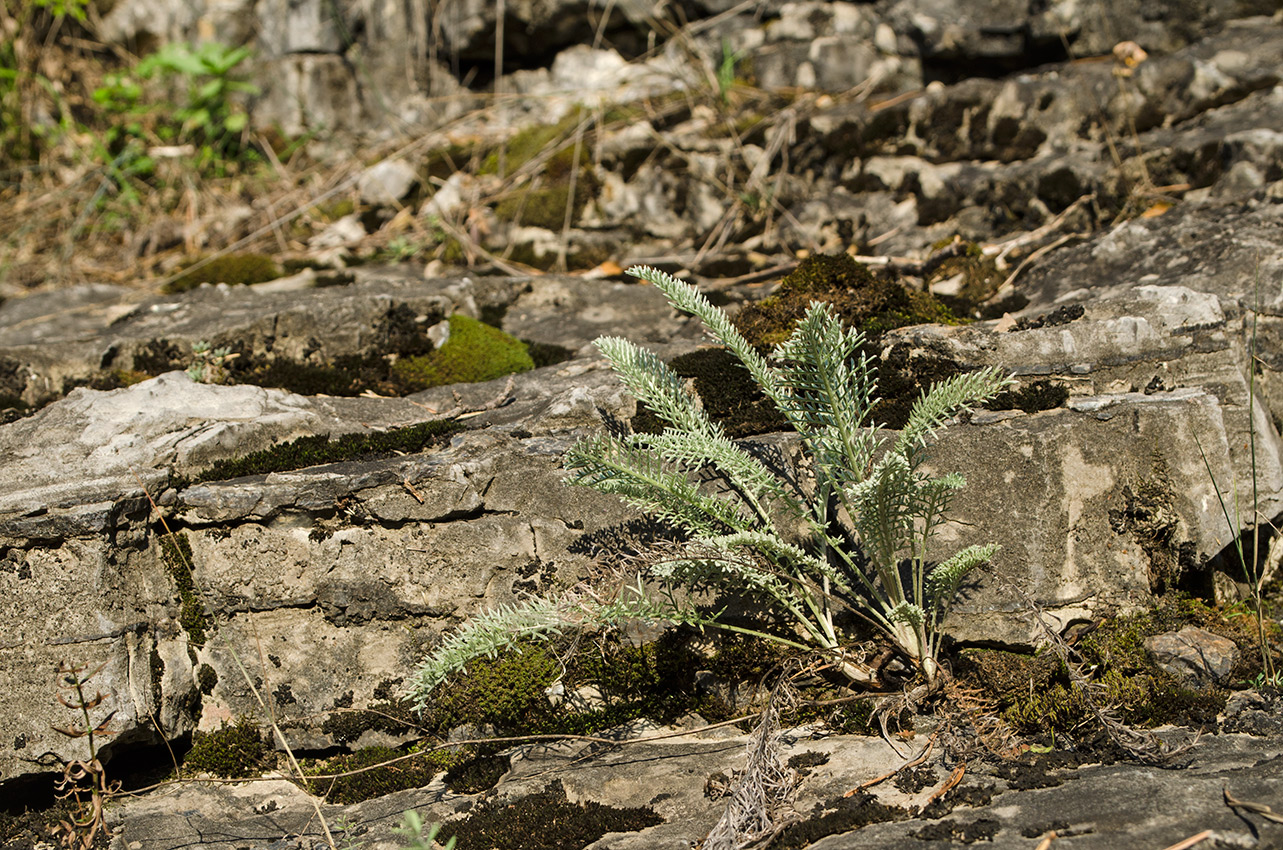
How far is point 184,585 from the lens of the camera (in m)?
3.59

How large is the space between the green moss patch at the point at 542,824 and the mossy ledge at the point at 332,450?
1598 millimetres

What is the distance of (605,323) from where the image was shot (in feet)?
17.8

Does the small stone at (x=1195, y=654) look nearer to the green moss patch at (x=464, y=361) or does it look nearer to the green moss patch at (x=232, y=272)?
the green moss patch at (x=464, y=361)

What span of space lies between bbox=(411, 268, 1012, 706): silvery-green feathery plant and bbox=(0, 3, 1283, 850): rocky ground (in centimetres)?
31

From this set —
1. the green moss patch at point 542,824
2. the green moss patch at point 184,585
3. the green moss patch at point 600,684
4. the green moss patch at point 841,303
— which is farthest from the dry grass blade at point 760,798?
the green moss patch at point 184,585

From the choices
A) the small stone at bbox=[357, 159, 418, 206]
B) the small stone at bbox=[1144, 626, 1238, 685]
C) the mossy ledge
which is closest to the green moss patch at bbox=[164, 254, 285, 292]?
the small stone at bbox=[357, 159, 418, 206]

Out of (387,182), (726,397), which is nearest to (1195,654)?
(726,397)

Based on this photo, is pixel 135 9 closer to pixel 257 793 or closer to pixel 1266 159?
pixel 257 793

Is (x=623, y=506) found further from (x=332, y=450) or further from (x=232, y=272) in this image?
(x=232, y=272)

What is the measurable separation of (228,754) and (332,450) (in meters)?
1.28

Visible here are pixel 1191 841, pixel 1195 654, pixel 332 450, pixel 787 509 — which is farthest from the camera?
pixel 332 450

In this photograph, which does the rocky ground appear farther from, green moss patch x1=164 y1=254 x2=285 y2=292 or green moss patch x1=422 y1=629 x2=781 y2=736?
green moss patch x1=164 y1=254 x2=285 y2=292

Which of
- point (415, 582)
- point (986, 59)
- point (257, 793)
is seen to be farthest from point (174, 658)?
point (986, 59)

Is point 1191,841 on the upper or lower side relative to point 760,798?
upper
